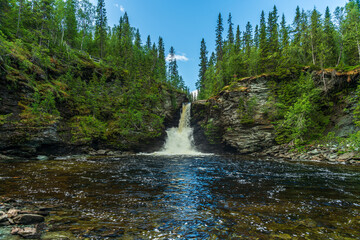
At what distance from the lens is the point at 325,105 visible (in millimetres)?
25484

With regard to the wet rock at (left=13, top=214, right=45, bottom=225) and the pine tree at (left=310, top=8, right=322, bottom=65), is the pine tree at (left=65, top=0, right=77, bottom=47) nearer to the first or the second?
the wet rock at (left=13, top=214, right=45, bottom=225)

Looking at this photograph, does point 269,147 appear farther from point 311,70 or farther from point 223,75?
point 223,75

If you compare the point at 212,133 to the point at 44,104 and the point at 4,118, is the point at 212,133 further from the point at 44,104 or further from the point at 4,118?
the point at 4,118

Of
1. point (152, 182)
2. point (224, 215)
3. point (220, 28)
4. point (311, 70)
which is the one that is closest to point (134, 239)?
point (224, 215)

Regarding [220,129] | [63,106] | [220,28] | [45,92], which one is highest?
[220,28]

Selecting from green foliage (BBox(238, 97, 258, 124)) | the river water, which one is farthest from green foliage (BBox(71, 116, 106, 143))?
green foliage (BBox(238, 97, 258, 124))

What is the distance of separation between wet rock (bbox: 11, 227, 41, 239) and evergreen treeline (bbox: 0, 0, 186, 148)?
19989mm

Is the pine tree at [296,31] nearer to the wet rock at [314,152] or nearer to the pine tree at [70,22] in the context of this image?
the wet rock at [314,152]

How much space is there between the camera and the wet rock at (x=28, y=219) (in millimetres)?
3676

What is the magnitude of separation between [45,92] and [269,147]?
35.2m

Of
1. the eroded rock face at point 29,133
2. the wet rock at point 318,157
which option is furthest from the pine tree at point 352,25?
A: the eroded rock face at point 29,133

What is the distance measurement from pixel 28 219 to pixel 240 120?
2952 cm

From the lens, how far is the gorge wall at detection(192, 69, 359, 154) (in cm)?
2311

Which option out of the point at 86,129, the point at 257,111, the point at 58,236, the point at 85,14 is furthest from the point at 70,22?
the point at 58,236
